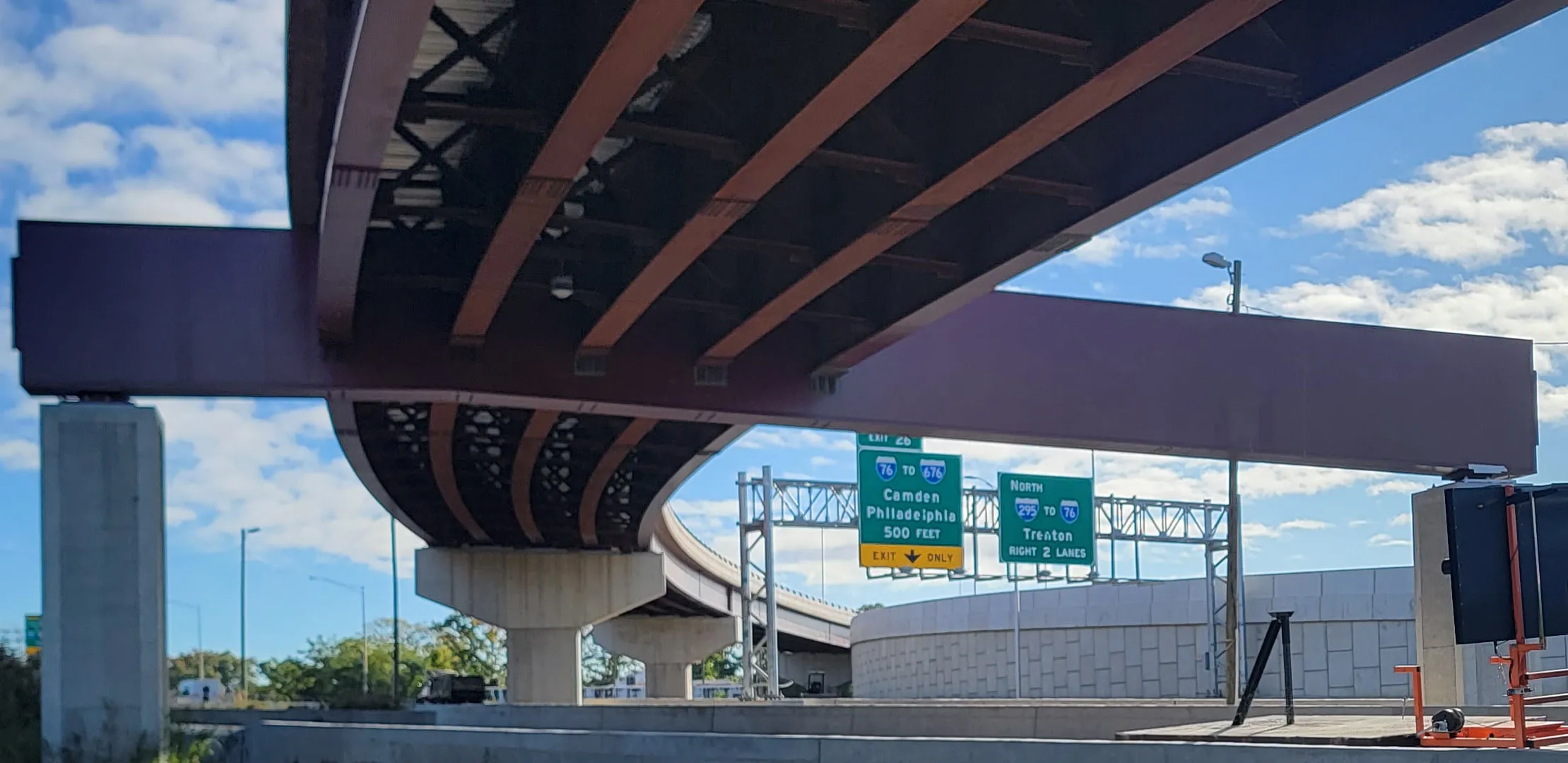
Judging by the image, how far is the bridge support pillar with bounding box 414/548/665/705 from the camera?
54.9 m

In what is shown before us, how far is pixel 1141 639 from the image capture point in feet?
168

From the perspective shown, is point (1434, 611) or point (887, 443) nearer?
point (1434, 611)

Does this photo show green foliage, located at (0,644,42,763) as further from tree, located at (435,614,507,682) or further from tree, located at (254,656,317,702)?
tree, located at (435,614,507,682)

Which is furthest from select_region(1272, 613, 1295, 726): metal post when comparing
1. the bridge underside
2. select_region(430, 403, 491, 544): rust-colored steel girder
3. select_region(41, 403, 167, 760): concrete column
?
the bridge underside

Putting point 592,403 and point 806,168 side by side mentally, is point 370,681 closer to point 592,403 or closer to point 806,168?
point 592,403

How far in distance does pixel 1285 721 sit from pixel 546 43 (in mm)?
7781

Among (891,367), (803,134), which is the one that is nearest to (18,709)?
(891,367)

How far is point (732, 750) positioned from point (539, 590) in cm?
4447

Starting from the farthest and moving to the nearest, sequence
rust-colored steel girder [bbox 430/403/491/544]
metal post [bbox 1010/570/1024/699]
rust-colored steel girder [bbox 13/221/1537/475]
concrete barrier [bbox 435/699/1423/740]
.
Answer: metal post [bbox 1010/570/1024/699]
rust-colored steel girder [bbox 430/403/491/544]
rust-colored steel girder [bbox 13/221/1537/475]
concrete barrier [bbox 435/699/1423/740]

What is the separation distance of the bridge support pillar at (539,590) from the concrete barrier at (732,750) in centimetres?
3634

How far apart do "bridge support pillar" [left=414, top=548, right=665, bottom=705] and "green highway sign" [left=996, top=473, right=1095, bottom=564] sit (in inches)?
545

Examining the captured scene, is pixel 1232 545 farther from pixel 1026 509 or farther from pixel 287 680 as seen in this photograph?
pixel 287 680

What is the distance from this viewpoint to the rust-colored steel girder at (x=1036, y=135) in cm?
1169

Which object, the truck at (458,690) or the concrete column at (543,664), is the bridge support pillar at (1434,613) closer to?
the concrete column at (543,664)
